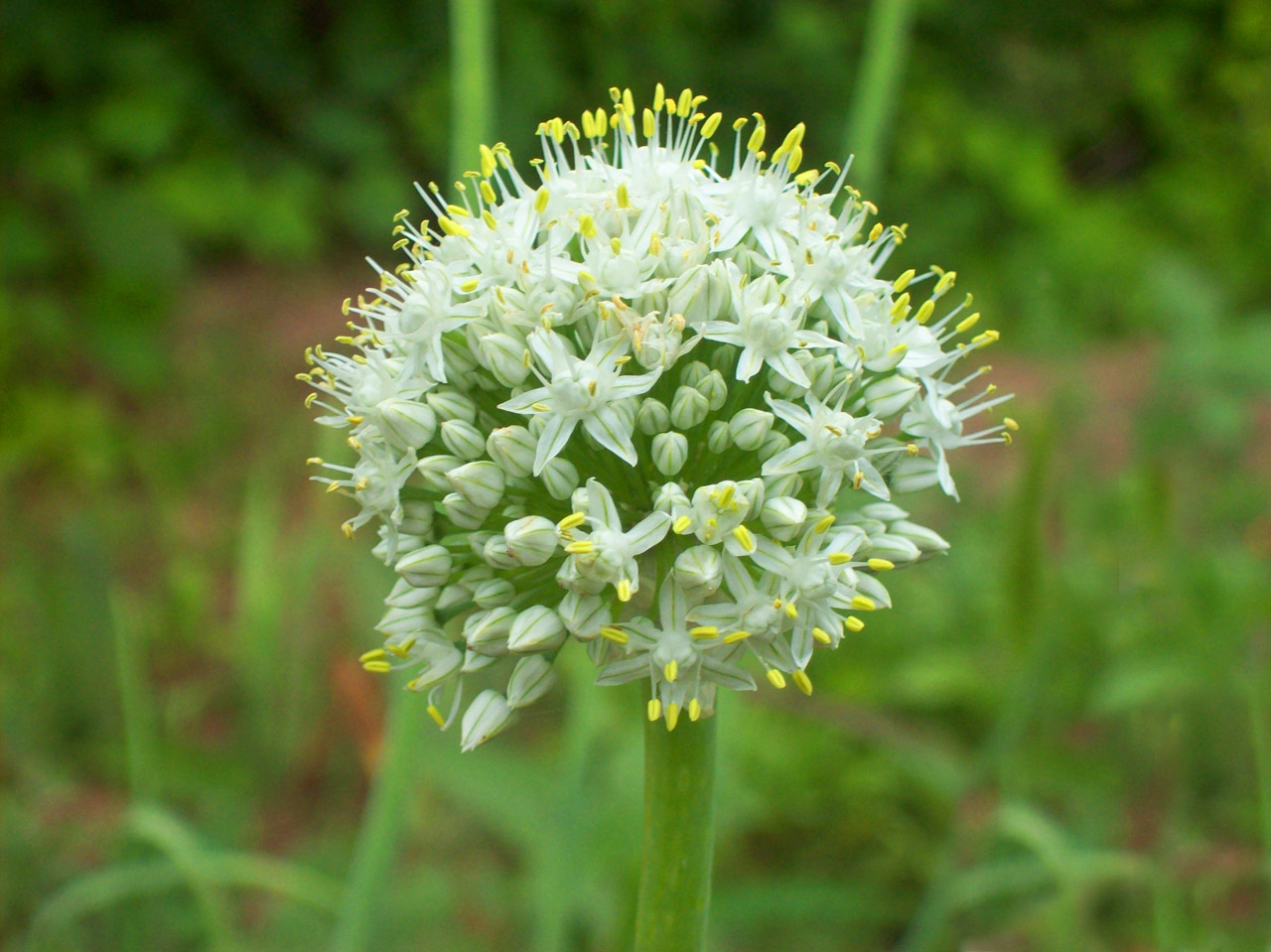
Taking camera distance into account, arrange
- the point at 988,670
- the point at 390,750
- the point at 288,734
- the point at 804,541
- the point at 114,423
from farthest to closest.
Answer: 1. the point at 114,423
2. the point at 288,734
3. the point at 988,670
4. the point at 390,750
5. the point at 804,541

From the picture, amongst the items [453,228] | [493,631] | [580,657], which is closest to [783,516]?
[493,631]

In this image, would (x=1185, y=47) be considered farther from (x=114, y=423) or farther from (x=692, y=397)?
(x=692, y=397)

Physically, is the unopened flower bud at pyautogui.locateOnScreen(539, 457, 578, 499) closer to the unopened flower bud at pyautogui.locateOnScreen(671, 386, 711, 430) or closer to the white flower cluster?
the white flower cluster

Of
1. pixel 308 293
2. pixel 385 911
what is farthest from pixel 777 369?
pixel 308 293

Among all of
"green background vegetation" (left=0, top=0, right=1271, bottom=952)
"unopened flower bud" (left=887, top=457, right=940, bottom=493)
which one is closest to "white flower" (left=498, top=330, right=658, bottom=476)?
"unopened flower bud" (left=887, top=457, right=940, bottom=493)

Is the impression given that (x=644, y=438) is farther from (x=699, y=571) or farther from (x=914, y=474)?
(x=914, y=474)
